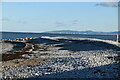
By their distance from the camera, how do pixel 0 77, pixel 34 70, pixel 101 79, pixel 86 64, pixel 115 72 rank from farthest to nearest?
1. pixel 86 64
2. pixel 34 70
3. pixel 115 72
4. pixel 0 77
5. pixel 101 79

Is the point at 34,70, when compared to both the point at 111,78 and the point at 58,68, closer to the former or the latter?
the point at 58,68

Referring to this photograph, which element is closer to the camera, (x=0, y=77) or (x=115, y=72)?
(x=0, y=77)

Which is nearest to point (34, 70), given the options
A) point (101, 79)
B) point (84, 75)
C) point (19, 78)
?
point (19, 78)

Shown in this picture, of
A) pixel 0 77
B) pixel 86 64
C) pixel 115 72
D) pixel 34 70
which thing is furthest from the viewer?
pixel 86 64

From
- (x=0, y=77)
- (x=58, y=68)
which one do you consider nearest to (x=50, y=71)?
(x=58, y=68)

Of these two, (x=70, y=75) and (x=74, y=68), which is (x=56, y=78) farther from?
(x=74, y=68)

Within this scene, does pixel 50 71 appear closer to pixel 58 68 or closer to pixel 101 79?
pixel 58 68

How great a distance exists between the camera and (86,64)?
3131 cm

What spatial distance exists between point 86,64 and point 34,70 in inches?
261

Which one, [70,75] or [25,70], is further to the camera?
[25,70]

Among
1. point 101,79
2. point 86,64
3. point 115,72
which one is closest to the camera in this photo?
point 101,79

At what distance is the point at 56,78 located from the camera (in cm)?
2386

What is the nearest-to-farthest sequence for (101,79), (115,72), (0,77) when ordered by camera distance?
(101,79) < (0,77) < (115,72)

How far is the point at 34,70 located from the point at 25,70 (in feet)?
3.26
